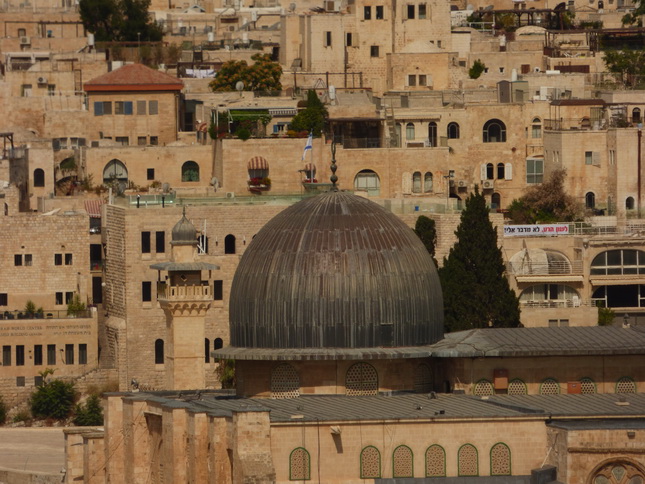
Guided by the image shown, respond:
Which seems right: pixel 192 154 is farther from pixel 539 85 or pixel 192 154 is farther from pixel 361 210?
pixel 361 210

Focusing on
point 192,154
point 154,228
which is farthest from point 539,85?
point 154,228

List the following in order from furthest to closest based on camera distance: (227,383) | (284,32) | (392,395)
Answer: (284,32) < (227,383) < (392,395)

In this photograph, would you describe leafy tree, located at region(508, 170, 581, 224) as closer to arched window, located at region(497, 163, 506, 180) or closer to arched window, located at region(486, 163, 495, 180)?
arched window, located at region(497, 163, 506, 180)

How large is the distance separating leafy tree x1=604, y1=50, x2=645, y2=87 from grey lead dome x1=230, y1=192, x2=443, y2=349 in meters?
50.1

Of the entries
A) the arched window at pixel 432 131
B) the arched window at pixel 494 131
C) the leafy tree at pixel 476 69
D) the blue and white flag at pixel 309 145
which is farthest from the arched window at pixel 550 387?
the leafy tree at pixel 476 69

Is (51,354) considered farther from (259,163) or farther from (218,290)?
(259,163)

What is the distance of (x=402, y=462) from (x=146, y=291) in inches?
1286

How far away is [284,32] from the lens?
132875 mm

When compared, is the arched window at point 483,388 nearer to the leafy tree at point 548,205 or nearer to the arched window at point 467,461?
the arched window at point 467,461

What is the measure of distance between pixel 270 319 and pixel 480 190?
132 feet

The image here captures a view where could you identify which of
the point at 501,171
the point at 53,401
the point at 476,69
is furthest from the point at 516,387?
the point at 476,69

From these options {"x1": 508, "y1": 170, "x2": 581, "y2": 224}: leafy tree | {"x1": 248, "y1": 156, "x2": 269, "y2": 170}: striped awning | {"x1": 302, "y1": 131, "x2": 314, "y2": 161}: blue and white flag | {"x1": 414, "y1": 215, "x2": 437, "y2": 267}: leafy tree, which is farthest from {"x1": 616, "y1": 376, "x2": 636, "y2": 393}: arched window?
{"x1": 248, "y1": 156, "x2": 269, "y2": 170}: striped awning

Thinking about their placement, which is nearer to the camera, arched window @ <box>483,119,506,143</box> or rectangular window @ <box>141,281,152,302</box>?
rectangular window @ <box>141,281,152,302</box>

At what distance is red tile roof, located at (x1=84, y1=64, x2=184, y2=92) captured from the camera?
400 ft
